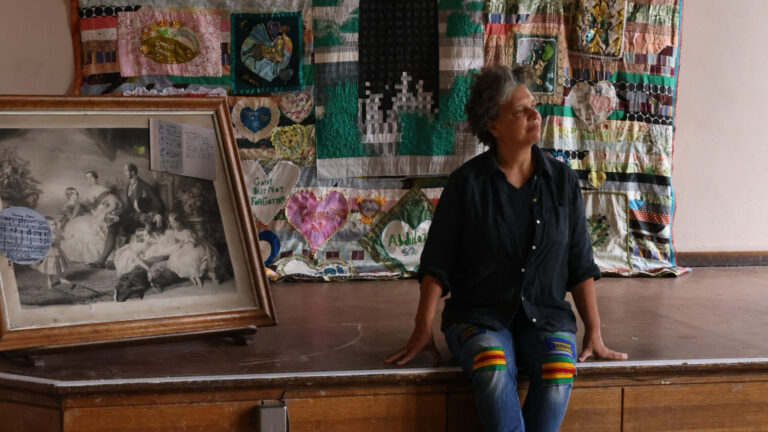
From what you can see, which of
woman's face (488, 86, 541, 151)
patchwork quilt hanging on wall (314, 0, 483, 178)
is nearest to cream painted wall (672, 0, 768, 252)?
patchwork quilt hanging on wall (314, 0, 483, 178)

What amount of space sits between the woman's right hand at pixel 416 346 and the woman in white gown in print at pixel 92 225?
0.75m

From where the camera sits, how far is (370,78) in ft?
9.23

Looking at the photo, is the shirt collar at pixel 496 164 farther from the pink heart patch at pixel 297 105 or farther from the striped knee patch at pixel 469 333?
the pink heart patch at pixel 297 105

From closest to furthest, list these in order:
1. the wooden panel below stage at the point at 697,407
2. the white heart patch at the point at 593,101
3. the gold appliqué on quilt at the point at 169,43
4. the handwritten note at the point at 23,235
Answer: the handwritten note at the point at 23,235
the wooden panel below stage at the point at 697,407
the gold appliqué on quilt at the point at 169,43
the white heart patch at the point at 593,101

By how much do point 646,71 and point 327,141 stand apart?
4.52 ft

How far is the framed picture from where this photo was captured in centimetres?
161

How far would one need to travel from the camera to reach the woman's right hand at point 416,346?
163cm

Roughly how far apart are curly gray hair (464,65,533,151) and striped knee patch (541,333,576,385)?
0.50 meters

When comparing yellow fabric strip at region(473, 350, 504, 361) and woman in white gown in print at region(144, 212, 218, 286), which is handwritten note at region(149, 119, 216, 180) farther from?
yellow fabric strip at region(473, 350, 504, 361)

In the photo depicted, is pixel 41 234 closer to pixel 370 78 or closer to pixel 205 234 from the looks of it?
pixel 205 234

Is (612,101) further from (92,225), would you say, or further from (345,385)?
(92,225)

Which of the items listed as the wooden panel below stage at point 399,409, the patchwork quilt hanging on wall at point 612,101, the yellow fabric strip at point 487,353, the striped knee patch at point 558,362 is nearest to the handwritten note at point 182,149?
the wooden panel below stage at point 399,409

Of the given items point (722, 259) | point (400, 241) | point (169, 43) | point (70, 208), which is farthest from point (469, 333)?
point (722, 259)

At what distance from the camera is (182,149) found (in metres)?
1.80
